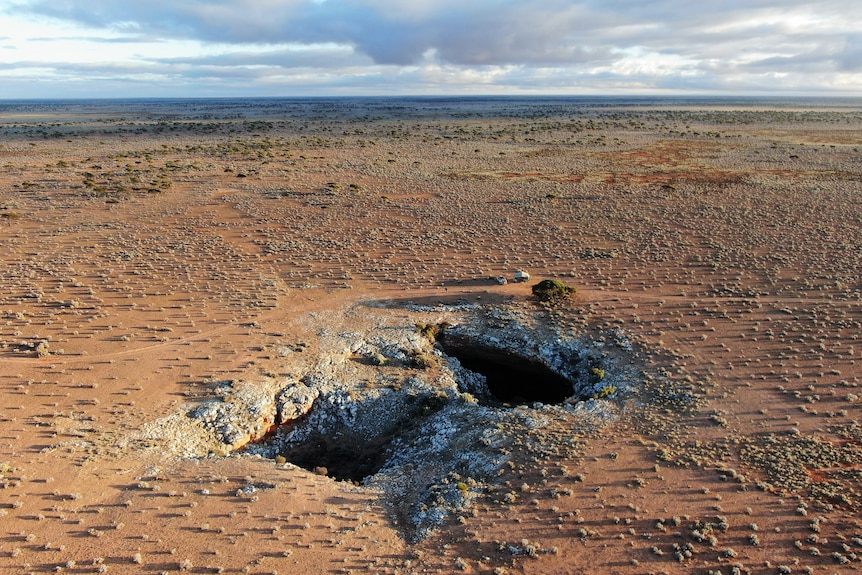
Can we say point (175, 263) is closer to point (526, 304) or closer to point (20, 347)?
point (20, 347)

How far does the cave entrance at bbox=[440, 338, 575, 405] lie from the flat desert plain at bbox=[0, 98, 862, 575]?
14 centimetres

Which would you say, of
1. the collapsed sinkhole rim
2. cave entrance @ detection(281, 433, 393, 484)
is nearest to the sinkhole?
cave entrance @ detection(281, 433, 393, 484)

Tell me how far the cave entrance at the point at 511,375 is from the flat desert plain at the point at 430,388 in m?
0.14

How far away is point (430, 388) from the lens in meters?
22.5

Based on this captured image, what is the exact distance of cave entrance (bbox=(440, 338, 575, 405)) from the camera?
24.2m

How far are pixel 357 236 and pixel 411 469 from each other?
1030 inches

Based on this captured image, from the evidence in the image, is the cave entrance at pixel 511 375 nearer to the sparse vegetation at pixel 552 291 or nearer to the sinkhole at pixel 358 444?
the sinkhole at pixel 358 444

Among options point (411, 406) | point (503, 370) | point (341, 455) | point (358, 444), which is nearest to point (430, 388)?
point (411, 406)

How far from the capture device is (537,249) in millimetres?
39062

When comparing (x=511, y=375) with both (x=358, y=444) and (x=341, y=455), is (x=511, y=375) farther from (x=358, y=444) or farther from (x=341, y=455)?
(x=341, y=455)

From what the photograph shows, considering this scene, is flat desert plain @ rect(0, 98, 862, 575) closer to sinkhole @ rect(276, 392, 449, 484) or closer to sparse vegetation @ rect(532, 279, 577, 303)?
sinkhole @ rect(276, 392, 449, 484)

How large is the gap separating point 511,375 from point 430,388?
5.00m

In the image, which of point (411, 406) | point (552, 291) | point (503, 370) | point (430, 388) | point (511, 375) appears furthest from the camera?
point (552, 291)

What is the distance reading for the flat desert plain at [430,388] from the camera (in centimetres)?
1498
